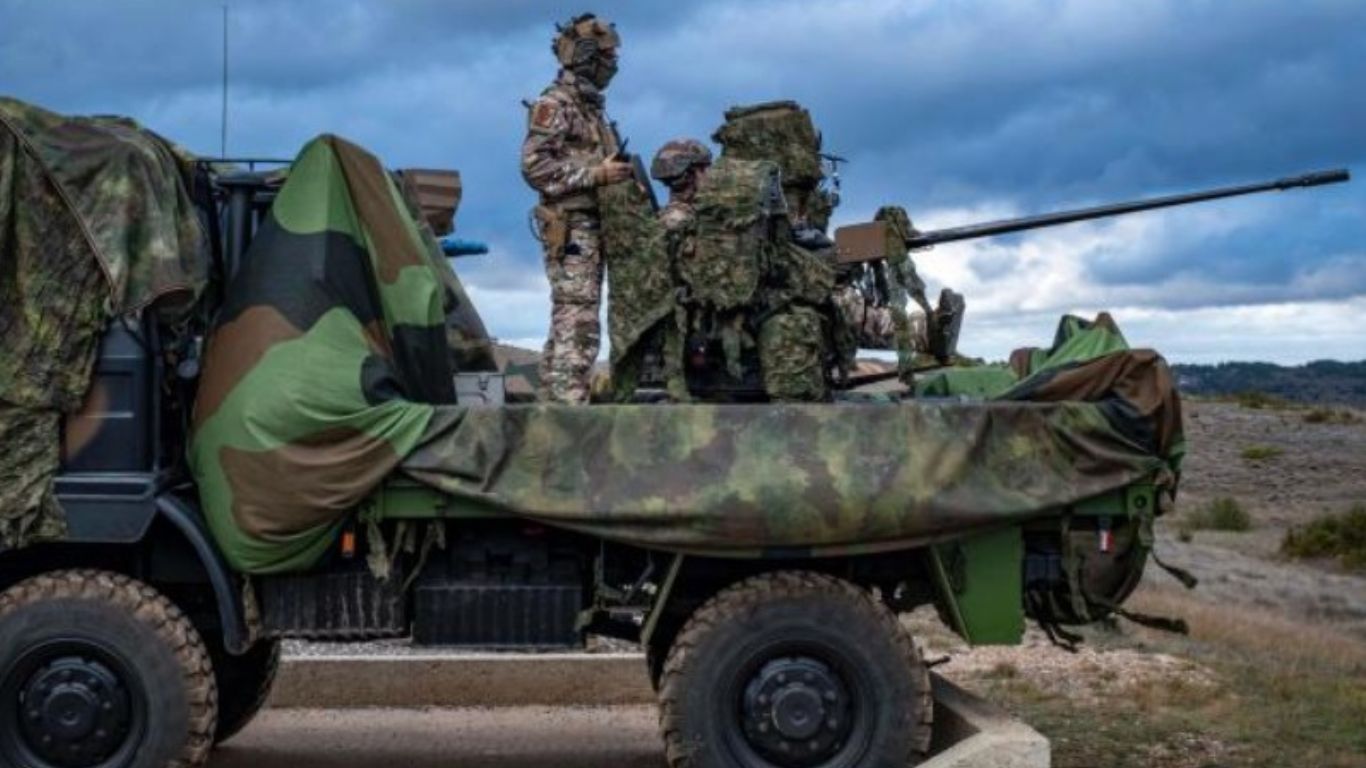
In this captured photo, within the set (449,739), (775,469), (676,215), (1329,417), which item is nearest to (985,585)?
(775,469)

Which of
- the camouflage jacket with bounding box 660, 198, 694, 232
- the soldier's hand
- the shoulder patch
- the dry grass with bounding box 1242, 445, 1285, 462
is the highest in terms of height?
the shoulder patch

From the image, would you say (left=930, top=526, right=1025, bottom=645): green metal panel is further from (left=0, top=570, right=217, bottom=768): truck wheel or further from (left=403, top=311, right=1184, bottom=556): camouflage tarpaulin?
(left=0, top=570, right=217, bottom=768): truck wheel

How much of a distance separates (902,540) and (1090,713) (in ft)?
11.4

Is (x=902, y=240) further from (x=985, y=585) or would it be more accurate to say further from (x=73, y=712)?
(x=73, y=712)

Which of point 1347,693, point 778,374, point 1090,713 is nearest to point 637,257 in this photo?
point 778,374

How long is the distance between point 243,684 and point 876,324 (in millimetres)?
3297

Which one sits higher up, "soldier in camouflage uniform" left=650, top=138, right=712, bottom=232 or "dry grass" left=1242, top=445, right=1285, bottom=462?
"soldier in camouflage uniform" left=650, top=138, right=712, bottom=232

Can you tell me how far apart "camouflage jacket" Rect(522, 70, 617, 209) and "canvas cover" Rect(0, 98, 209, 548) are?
231 cm

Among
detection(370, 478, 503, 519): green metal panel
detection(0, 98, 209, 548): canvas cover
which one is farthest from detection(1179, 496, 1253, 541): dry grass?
detection(0, 98, 209, 548): canvas cover

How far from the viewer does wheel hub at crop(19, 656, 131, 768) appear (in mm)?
7188

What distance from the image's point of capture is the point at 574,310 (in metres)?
9.20

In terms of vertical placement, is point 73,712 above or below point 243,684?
above

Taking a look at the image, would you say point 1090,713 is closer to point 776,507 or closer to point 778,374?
point 778,374

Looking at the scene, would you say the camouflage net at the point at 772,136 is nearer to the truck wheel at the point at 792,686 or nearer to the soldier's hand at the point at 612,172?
the soldier's hand at the point at 612,172
